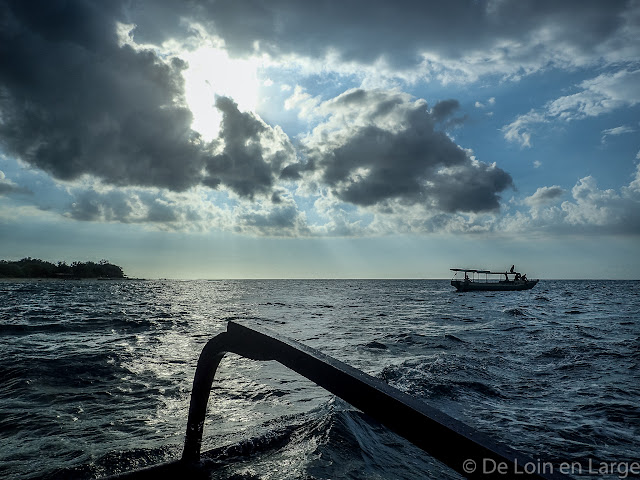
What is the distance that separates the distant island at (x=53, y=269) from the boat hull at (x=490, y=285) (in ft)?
526

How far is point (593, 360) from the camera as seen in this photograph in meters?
10.1

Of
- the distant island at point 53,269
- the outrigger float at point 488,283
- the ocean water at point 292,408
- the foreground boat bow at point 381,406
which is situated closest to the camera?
the foreground boat bow at point 381,406

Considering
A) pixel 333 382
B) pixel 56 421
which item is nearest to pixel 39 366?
pixel 56 421

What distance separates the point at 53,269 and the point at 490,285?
6862 inches

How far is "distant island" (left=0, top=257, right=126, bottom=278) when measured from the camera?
133 meters

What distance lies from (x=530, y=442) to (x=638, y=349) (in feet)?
34.1

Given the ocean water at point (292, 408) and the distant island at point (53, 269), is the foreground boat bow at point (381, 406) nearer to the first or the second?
the ocean water at point (292, 408)

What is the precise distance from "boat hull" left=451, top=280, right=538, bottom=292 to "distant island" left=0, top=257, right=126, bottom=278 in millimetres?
160273

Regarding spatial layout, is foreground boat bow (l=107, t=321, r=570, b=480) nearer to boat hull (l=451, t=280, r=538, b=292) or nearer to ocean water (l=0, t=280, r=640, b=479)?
ocean water (l=0, t=280, r=640, b=479)

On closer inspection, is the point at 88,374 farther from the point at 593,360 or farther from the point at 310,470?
the point at 593,360

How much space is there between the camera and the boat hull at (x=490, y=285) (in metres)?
73.4

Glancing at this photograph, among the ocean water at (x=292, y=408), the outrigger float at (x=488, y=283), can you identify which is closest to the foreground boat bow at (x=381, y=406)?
the ocean water at (x=292, y=408)

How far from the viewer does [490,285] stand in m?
77.0

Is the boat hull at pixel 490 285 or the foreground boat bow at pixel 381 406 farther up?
the foreground boat bow at pixel 381 406
